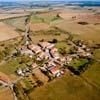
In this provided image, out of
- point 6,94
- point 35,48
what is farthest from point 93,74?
point 35,48

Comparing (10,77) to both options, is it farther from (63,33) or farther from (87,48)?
(63,33)

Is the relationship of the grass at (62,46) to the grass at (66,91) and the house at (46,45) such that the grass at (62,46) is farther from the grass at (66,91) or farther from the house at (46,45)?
the grass at (66,91)

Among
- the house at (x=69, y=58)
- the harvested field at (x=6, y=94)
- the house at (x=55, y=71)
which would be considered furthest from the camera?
the house at (x=69, y=58)

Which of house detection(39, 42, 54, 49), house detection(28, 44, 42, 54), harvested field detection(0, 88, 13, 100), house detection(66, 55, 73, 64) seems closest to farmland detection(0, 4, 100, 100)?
house detection(66, 55, 73, 64)

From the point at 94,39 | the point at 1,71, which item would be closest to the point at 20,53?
the point at 1,71

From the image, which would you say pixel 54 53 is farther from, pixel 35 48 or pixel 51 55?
pixel 35 48

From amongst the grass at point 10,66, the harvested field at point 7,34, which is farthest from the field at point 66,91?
the harvested field at point 7,34

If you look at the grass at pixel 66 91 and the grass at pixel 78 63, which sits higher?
the grass at pixel 78 63

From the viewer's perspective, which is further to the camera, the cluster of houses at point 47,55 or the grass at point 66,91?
the cluster of houses at point 47,55
